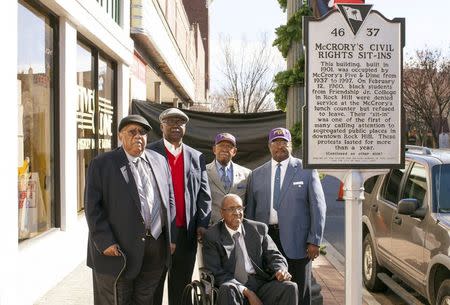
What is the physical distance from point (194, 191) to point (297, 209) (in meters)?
0.85

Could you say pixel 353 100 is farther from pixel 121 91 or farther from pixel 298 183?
pixel 121 91

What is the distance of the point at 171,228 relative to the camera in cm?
461

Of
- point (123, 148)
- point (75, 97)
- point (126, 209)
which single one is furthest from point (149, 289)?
point (75, 97)

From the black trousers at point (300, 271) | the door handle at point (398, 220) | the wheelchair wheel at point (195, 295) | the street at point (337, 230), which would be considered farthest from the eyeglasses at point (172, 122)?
the street at point (337, 230)

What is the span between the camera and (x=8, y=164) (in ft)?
17.7

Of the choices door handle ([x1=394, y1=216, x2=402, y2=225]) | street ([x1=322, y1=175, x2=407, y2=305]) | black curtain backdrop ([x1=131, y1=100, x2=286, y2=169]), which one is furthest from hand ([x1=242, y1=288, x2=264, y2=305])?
black curtain backdrop ([x1=131, y1=100, x2=286, y2=169])

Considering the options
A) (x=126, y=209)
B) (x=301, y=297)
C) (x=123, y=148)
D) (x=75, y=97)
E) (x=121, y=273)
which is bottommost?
(x=301, y=297)

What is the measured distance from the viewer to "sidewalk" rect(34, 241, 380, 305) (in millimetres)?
6418

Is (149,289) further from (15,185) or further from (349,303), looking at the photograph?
(15,185)

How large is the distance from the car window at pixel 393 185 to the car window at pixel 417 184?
0.31 m

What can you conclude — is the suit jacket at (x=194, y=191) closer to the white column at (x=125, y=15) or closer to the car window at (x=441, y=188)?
the car window at (x=441, y=188)

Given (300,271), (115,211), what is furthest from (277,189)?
(115,211)

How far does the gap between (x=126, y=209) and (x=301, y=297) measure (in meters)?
1.77

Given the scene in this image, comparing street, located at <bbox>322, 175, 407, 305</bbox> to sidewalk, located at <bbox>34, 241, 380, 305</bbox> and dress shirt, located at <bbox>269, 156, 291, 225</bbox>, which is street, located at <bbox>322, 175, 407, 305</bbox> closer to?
sidewalk, located at <bbox>34, 241, 380, 305</bbox>
